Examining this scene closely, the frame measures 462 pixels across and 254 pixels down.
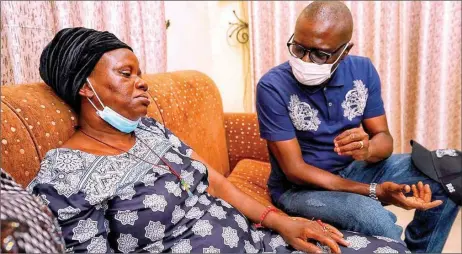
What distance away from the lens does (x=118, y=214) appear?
89 cm

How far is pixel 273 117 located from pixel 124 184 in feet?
1.96

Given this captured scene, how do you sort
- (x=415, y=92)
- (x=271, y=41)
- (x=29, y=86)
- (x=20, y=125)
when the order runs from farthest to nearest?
1. (x=271, y=41)
2. (x=415, y=92)
3. (x=29, y=86)
4. (x=20, y=125)

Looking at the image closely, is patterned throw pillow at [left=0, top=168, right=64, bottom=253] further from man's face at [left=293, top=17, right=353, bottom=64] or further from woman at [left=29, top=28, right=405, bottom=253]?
man's face at [left=293, top=17, right=353, bottom=64]

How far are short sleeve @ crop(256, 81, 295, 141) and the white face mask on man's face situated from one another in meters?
0.11

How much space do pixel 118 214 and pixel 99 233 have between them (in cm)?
7

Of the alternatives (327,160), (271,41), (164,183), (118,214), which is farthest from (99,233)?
(271,41)

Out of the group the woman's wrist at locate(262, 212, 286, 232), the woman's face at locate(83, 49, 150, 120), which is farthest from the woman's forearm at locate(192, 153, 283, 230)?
the woman's face at locate(83, 49, 150, 120)

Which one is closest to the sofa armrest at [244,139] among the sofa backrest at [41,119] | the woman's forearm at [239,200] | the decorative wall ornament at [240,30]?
the sofa backrest at [41,119]

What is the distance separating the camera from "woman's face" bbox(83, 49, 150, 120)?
1.00 metres

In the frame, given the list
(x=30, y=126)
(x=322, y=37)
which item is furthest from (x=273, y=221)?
(x=30, y=126)

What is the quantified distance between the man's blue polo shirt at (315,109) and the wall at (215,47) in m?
1.21

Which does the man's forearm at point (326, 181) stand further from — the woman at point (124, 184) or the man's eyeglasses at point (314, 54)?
the man's eyeglasses at point (314, 54)

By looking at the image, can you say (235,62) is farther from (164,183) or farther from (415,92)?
(164,183)

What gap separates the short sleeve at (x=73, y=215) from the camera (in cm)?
79
